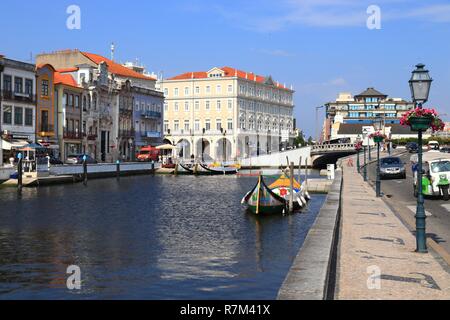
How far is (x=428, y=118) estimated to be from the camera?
1484 centimetres

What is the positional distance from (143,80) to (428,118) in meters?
95.5

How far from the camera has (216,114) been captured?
433 feet

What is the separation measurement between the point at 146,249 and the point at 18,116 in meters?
50.1

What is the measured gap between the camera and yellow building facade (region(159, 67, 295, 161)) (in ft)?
425

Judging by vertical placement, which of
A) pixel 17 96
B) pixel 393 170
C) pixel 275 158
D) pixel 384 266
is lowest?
pixel 384 266

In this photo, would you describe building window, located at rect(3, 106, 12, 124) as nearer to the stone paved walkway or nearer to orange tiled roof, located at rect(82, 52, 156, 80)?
orange tiled roof, located at rect(82, 52, 156, 80)

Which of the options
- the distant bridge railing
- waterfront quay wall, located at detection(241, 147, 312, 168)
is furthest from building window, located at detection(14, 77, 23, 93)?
the distant bridge railing

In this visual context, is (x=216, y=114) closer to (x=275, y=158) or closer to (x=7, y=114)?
(x=275, y=158)

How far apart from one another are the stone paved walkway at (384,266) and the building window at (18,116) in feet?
171

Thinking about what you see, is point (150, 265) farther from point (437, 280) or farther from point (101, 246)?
point (437, 280)

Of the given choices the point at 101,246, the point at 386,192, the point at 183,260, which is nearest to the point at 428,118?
the point at 183,260

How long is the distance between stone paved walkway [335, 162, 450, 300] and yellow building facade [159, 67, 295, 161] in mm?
105049

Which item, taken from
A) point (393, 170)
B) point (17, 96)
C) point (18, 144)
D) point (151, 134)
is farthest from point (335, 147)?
point (18, 144)

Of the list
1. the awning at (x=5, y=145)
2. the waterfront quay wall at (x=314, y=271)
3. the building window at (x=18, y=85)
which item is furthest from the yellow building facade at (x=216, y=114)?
the waterfront quay wall at (x=314, y=271)
